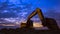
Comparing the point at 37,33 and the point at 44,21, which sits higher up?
the point at 44,21

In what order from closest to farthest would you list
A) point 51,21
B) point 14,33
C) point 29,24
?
point 14,33, point 51,21, point 29,24

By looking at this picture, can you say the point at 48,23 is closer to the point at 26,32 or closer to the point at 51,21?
the point at 51,21

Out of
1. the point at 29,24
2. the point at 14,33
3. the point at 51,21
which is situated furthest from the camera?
the point at 29,24

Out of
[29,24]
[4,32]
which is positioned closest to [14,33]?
[4,32]

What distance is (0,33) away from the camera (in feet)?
20.6

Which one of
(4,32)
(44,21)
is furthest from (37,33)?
(44,21)

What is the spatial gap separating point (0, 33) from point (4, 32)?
22 cm

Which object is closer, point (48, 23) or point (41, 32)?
point (41, 32)

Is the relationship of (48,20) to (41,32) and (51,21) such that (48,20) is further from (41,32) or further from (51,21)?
(41,32)

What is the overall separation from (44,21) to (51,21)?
0.67 meters

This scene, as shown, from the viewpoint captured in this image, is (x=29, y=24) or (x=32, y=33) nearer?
(x=32, y=33)

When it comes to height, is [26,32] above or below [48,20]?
below

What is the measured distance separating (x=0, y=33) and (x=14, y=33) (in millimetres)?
706

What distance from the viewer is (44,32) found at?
6.23 m
